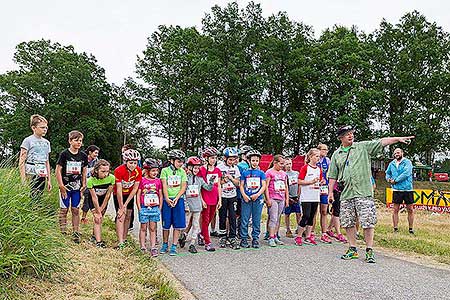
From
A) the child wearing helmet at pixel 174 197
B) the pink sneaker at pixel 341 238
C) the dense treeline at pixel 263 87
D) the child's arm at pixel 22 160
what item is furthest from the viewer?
the dense treeline at pixel 263 87

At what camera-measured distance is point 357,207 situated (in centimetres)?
662

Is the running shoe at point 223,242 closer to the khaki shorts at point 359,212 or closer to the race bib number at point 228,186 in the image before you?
the race bib number at point 228,186

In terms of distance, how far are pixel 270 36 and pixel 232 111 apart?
7112 millimetres

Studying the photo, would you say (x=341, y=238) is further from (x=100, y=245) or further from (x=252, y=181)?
(x=100, y=245)

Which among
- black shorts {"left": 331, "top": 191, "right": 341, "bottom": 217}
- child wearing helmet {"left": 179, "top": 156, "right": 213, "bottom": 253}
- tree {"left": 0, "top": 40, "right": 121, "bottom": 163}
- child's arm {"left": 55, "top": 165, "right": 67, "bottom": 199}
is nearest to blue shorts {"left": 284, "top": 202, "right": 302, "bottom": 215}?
black shorts {"left": 331, "top": 191, "right": 341, "bottom": 217}

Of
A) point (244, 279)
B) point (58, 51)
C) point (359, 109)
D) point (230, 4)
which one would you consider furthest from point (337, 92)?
point (244, 279)

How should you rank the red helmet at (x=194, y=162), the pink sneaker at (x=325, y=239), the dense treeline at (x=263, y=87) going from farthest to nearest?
1. the dense treeline at (x=263, y=87)
2. the pink sneaker at (x=325, y=239)
3. the red helmet at (x=194, y=162)

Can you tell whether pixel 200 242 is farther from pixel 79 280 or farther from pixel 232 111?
pixel 232 111

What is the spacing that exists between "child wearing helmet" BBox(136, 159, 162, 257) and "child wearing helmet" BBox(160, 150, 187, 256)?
0.13 meters

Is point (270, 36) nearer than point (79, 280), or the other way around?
point (79, 280)

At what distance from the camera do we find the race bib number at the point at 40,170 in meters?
6.74

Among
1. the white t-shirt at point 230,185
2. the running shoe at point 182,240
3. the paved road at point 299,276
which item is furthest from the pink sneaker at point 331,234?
the running shoe at point 182,240

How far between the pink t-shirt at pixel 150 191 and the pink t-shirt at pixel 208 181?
84cm

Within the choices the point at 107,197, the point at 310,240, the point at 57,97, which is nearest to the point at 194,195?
the point at 107,197
